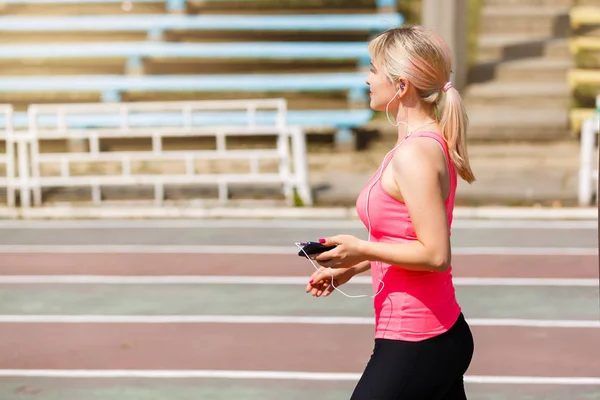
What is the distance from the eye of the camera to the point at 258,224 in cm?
1215

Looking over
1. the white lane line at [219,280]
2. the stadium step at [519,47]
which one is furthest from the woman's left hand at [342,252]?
the stadium step at [519,47]

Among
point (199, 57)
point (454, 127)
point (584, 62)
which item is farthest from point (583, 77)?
point (454, 127)

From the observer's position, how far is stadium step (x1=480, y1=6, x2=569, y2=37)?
19.9m

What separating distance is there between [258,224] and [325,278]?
329 inches

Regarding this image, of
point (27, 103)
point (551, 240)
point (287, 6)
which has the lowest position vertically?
point (551, 240)

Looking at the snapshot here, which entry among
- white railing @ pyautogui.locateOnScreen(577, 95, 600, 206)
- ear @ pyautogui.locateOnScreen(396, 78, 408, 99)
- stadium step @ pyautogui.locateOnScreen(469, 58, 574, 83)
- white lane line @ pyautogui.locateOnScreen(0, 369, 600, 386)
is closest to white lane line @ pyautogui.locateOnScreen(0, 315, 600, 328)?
white lane line @ pyautogui.locateOnScreen(0, 369, 600, 386)

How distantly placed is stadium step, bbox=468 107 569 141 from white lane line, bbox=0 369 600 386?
10.4 meters

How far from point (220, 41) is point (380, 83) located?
15397mm

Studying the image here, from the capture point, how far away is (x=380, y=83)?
3.65m

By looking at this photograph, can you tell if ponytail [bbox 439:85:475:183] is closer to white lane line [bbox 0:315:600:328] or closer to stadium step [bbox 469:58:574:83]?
white lane line [bbox 0:315:600:328]

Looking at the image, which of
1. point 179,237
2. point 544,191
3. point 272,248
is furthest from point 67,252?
point 544,191

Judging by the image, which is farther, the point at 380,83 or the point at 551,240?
the point at 551,240

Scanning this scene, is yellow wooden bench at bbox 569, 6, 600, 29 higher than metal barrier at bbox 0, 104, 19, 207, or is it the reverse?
yellow wooden bench at bbox 569, 6, 600, 29

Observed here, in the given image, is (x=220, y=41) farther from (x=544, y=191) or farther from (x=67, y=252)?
(x=67, y=252)
